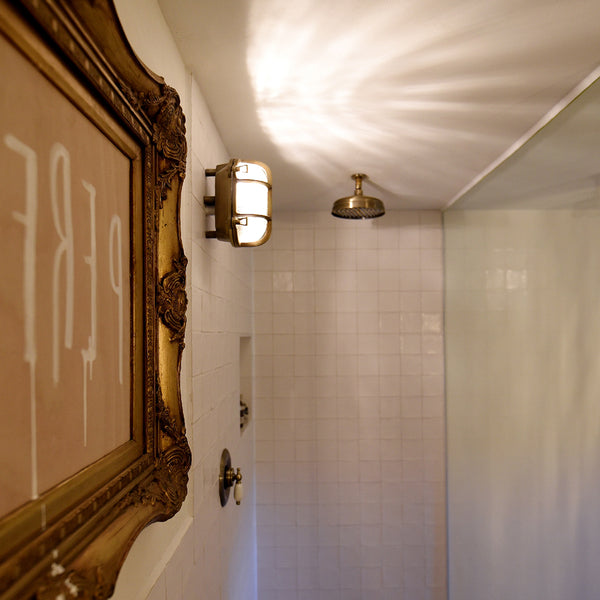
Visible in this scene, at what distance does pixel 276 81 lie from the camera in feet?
4.32

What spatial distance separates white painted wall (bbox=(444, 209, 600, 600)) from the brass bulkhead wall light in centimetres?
93

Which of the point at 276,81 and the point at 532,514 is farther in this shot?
the point at 532,514

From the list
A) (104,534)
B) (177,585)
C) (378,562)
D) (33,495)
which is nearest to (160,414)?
(104,534)

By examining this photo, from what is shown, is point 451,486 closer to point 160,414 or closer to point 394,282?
point 394,282

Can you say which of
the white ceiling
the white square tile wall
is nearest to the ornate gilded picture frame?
the white ceiling

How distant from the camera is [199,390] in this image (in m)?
1.32

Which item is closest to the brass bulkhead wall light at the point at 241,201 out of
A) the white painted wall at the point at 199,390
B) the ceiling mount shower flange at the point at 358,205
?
the white painted wall at the point at 199,390

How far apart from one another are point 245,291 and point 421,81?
143 centimetres

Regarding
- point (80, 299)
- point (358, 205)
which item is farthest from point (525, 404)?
point (80, 299)

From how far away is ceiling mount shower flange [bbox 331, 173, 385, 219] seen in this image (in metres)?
2.10

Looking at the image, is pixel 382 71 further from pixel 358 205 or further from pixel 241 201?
pixel 358 205

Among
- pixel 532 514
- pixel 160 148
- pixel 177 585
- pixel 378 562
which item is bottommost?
pixel 378 562

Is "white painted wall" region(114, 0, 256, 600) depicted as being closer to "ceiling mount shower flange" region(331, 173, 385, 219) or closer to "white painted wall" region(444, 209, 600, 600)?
"ceiling mount shower flange" region(331, 173, 385, 219)

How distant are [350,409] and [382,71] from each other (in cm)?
195
